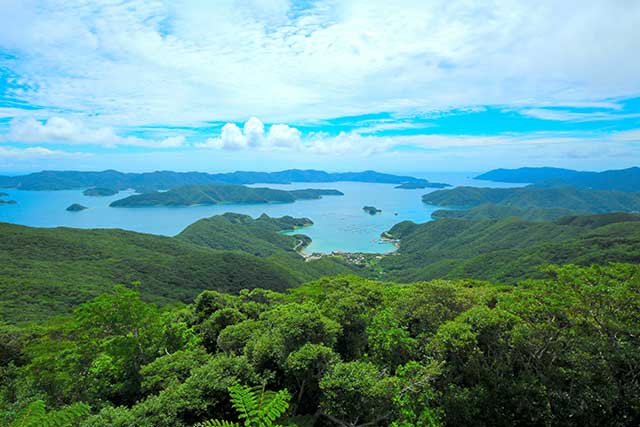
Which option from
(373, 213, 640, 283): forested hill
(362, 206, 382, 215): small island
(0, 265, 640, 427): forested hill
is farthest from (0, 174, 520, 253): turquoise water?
(0, 265, 640, 427): forested hill

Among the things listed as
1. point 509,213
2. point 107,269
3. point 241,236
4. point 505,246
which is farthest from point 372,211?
point 107,269

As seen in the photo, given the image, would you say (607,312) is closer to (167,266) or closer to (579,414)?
(579,414)

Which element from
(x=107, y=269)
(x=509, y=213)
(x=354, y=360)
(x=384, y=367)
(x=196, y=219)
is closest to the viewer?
(x=384, y=367)

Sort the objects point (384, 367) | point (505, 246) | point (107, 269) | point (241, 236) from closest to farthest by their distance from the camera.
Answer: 1. point (384, 367)
2. point (107, 269)
3. point (505, 246)
4. point (241, 236)

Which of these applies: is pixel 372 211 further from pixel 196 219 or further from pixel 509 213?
pixel 196 219

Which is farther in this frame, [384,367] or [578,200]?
[578,200]

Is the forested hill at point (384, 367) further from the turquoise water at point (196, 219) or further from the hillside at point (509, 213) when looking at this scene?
the hillside at point (509, 213)

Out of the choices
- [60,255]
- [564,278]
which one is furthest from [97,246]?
[564,278]
